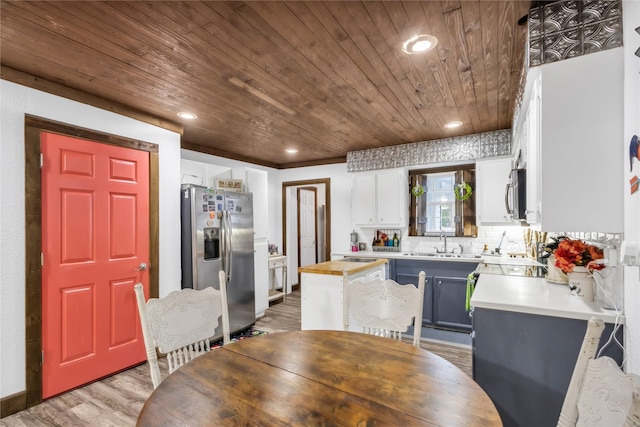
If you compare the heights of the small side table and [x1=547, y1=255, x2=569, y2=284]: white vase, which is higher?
[x1=547, y1=255, x2=569, y2=284]: white vase

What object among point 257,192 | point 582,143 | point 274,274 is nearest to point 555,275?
point 582,143

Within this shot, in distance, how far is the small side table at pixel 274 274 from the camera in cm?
509

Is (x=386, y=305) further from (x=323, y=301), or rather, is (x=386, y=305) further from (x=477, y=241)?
(x=477, y=241)

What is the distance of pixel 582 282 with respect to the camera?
1.74 metres

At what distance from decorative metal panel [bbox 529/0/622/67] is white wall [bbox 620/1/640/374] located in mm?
46

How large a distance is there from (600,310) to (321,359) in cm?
139

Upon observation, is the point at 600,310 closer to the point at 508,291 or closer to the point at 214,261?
the point at 508,291

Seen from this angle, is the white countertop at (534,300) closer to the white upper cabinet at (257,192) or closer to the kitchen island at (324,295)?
the kitchen island at (324,295)

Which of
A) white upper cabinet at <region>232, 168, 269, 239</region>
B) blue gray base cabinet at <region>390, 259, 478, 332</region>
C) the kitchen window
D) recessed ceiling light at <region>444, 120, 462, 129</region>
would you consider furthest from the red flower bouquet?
white upper cabinet at <region>232, 168, 269, 239</region>

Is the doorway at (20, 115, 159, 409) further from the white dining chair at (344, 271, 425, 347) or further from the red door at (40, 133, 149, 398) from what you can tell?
the white dining chair at (344, 271, 425, 347)

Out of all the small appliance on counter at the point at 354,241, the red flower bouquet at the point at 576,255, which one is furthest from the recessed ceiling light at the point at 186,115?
the red flower bouquet at the point at 576,255

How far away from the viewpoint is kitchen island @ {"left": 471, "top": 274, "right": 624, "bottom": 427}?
1504 mm

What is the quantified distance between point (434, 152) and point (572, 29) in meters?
2.83

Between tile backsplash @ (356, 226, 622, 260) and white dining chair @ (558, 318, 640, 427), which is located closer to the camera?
white dining chair @ (558, 318, 640, 427)
